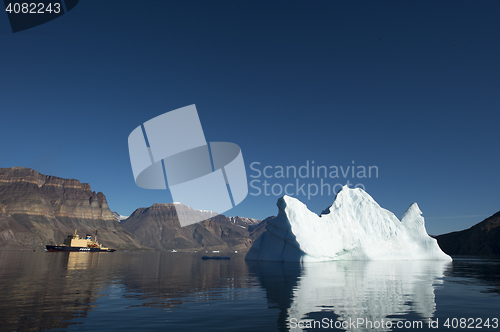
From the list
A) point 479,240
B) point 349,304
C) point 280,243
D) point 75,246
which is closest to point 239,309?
point 349,304

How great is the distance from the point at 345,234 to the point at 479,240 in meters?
145

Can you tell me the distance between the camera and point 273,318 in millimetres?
12125

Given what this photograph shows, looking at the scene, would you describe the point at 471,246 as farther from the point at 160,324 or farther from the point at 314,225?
the point at 160,324

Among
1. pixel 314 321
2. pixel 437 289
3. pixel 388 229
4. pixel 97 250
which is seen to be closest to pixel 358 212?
pixel 388 229

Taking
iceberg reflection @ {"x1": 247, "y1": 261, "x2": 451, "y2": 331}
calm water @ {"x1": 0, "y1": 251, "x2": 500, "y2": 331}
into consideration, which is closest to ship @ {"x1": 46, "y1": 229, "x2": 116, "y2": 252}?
calm water @ {"x1": 0, "y1": 251, "x2": 500, "y2": 331}

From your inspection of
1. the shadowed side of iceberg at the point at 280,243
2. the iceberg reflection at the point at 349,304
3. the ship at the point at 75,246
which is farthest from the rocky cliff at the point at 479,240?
the ship at the point at 75,246

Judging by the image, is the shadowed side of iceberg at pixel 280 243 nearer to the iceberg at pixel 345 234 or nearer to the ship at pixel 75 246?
the iceberg at pixel 345 234

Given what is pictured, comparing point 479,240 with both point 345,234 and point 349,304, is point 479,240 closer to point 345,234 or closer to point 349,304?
point 345,234

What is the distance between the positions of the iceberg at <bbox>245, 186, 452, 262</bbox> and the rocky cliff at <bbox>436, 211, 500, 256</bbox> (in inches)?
4626

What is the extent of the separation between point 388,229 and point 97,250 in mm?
120709

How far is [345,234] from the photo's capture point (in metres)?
60.7

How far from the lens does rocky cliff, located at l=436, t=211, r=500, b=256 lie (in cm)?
15350

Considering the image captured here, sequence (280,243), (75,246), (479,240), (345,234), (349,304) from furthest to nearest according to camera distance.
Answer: (479,240) → (75,246) → (345,234) → (280,243) → (349,304)

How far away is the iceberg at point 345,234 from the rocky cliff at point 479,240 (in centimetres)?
11750
